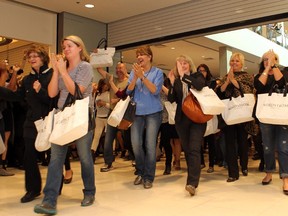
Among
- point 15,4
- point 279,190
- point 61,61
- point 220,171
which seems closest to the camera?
point 61,61

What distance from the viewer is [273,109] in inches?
127

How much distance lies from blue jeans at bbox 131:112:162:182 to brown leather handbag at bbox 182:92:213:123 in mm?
437

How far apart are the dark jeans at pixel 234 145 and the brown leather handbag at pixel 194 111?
827 millimetres

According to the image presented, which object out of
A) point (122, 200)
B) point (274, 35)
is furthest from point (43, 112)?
point (274, 35)

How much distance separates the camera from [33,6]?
259 inches

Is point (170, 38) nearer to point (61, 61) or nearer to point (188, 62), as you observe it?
point (188, 62)

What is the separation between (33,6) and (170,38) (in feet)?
8.95

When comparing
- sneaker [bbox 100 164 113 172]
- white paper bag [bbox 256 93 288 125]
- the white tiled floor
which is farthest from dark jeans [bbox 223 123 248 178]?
sneaker [bbox 100 164 113 172]

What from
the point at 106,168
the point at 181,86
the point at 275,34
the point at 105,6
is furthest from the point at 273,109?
the point at 275,34

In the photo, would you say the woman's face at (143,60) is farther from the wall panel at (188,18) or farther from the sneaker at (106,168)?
the wall panel at (188,18)

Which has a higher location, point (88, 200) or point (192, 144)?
point (192, 144)

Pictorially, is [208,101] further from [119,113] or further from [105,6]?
[105,6]

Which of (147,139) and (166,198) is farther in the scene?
(147,139)

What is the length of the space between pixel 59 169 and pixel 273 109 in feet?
6.65
